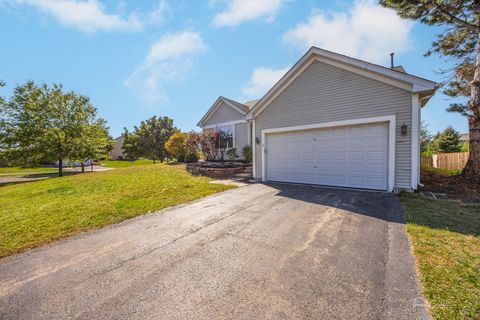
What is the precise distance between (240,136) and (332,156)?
7632 mm

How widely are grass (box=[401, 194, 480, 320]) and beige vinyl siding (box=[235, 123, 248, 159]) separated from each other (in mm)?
10204

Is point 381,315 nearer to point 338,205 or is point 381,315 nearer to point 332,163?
point 338,205

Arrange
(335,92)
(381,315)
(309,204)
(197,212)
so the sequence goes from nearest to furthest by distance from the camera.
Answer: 1. (381,315)
2. (197,212)
3. (309,204)
4. (335,92)

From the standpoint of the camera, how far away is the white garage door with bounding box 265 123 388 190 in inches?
279

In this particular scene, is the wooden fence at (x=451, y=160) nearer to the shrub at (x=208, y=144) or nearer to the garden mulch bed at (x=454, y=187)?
the garden mulch bed at (x=454, y=187)

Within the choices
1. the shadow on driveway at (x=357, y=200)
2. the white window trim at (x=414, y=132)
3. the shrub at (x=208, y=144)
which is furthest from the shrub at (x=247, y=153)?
the white window trim at (x=414, y=132)

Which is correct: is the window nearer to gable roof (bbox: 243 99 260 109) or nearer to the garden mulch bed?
gable roof (bbox: 243 99 260 109)

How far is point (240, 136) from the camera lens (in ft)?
47.8

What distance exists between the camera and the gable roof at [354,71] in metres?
6.25

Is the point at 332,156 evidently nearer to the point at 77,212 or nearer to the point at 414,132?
the point at 414,132

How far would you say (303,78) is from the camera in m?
8.62

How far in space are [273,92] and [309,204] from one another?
555 cm

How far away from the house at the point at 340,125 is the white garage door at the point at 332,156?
0.03 meters

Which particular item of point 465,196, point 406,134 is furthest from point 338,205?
point 465,196
